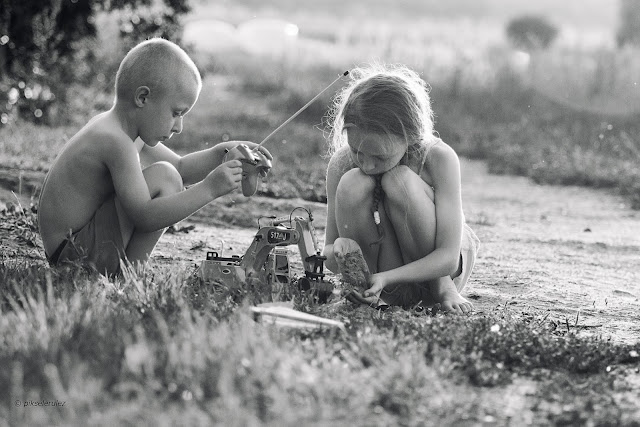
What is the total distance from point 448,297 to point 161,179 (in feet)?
4.41

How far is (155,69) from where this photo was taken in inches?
160

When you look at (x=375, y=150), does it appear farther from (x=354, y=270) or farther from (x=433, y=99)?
(x=433, y=99)

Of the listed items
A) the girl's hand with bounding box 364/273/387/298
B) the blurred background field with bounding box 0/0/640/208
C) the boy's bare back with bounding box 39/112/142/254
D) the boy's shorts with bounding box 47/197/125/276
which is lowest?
the blurred background field with bounding box 0/0/640/208

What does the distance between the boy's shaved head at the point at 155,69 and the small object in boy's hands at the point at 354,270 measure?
3.23ft

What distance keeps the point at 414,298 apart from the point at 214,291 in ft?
3.20

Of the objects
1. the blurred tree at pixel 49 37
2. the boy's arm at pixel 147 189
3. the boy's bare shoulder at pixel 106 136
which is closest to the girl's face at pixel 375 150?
the boy's arm at pixel 147 189

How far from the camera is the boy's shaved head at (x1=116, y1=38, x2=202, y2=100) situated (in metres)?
4.06

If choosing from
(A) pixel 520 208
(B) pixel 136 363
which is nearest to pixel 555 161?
(A) pixel 520 208

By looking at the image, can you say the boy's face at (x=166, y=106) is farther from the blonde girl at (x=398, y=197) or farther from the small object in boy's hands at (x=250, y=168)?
the blonde girl at (x=398, y=197)

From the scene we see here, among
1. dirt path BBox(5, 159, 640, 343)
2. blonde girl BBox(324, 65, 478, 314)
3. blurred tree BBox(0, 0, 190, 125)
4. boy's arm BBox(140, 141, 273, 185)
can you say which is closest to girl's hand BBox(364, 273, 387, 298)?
blonde girl BBox(324, 65, 478, 314)

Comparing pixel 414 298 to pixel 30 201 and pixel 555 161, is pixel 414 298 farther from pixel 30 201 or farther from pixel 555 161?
pixel 555 161

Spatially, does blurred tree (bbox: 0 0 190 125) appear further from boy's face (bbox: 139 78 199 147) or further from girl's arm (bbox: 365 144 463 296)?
girl's arm (bbox: 365 144 463 296)

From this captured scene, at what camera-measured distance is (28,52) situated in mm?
9844

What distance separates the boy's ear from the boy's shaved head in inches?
0.8
